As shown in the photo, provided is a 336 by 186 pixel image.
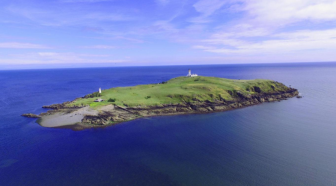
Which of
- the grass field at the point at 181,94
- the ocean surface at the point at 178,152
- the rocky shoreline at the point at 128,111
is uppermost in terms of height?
the grass field at the point at 181,94

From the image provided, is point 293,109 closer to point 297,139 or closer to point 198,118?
point 297,139

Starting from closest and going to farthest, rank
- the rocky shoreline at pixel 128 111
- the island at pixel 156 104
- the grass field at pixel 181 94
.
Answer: the rocky shoreline at pixel 128 111 < the island at pixel 156 104 < the grass field at pixel 181 94

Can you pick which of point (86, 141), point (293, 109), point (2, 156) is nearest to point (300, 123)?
point (293, 109)

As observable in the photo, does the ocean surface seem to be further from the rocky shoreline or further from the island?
the island

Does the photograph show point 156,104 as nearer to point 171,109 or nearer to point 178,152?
point 171,109

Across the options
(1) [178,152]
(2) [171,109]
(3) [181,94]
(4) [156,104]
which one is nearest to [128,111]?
(4) [156,104]

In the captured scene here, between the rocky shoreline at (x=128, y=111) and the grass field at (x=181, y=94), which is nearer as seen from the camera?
the rocky shoreline at (x=128, y=111)

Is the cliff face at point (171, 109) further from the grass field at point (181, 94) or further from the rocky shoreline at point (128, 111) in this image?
the grass field at point (181, 94)

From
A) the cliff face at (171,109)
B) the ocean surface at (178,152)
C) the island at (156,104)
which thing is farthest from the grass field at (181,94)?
the ocean surface at (178,152)
